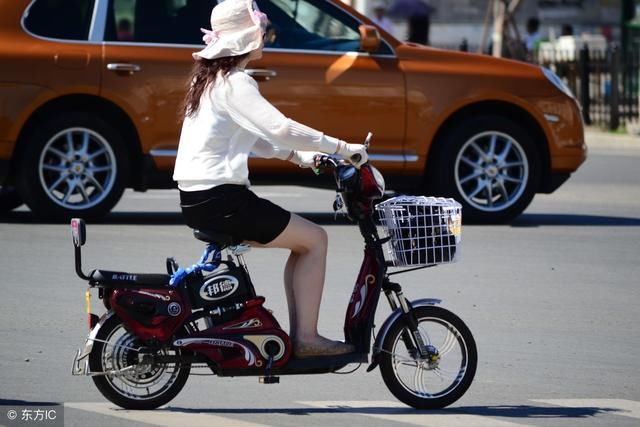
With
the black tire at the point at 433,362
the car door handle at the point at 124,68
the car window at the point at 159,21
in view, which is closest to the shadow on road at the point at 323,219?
the car door handle at the point at 124,68

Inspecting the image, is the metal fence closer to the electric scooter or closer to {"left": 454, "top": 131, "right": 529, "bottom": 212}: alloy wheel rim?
{"left": 454, "top": 131, "right": 529, "bottom": 212}: alloy wheel rim

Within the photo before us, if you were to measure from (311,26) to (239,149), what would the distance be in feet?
20.2

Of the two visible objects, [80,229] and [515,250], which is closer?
[80,229]

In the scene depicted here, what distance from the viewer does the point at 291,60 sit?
1216 cm

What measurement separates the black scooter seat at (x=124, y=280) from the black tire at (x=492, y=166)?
21.2 feet

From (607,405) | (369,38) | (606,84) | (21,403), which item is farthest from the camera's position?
(606,84)

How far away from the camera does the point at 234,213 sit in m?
6.31

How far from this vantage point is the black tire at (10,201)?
1300 centimetres

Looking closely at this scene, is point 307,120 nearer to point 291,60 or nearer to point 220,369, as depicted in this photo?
point 291,60

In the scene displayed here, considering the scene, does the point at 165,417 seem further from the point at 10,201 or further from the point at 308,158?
the point at 10,201

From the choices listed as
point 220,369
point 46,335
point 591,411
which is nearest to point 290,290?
point 220,369

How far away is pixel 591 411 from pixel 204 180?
1862 mm

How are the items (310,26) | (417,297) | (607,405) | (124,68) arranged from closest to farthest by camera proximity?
(607,405) → (417,297) → (124,68) → (310,26)

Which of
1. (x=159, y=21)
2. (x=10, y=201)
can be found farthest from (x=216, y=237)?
(x=10, y=201)
